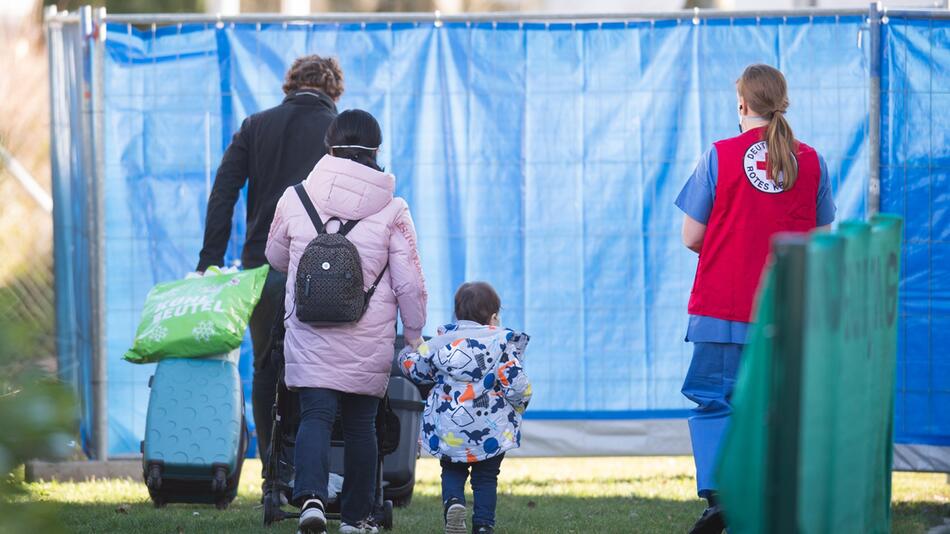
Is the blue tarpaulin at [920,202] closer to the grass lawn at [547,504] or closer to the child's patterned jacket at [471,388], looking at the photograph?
the grass lawn at [547,504]

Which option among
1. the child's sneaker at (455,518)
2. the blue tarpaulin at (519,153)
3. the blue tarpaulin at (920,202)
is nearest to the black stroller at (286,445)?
the child's sneaker at (455,518)

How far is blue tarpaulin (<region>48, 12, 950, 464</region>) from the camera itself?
626cm

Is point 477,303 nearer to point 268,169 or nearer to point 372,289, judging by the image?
point 372,289

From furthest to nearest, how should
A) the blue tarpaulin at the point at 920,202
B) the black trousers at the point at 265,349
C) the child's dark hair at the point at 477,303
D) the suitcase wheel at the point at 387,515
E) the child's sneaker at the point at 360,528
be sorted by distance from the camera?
the blue tarpaulin at the point at 920,202 < the black trousers at the point at 265,349 < the suitcase wheel at the point at 387,515 < the child's dark hair at the point at 477,303 < the child's sneaker at the point at 360,528

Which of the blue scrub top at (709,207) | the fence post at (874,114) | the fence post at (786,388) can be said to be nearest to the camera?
the fence post at (786,388)

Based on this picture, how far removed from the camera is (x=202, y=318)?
5.02 meters

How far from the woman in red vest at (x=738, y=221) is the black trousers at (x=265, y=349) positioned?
6.38 ft

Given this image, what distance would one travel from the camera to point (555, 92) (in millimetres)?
6273

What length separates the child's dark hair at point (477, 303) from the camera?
4.66 meters

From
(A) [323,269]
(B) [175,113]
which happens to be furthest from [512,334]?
(B) [175,113]

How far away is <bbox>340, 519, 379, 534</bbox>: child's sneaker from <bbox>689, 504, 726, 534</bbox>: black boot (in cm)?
122

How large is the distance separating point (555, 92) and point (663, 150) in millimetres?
630

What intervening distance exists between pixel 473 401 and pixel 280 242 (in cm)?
95

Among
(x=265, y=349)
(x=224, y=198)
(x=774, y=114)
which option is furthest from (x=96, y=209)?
(x=774, y=114)
